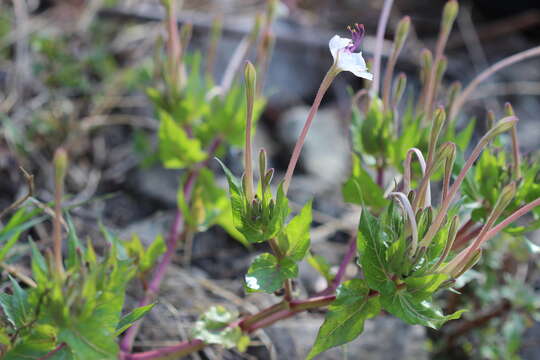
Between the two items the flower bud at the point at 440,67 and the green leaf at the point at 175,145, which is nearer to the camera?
the flower bud at the point at 440,67

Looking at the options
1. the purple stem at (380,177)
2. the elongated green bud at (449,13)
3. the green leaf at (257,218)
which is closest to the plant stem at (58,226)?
the green leaf at (257,218)

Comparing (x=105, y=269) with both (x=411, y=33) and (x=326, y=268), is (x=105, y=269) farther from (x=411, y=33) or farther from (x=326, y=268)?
(x=411, y=33)

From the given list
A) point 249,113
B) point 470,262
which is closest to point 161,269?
point 249,113

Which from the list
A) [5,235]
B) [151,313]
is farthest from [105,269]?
[151,313]

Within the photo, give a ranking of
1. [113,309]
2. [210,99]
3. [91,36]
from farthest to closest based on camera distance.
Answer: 1. [91,36]
2. [210,99]
3. [113,309]

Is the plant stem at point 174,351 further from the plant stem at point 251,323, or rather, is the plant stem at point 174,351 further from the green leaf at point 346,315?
the green leaf at point 346,315

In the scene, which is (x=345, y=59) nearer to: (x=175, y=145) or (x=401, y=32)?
(x=401, y=32)

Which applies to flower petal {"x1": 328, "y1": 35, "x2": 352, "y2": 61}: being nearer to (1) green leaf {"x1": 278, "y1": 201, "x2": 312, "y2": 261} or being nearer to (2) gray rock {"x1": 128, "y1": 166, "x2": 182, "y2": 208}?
(1) green leaf {"x1": 278, "y1": 201, "x2": 312, "y2": 261}
